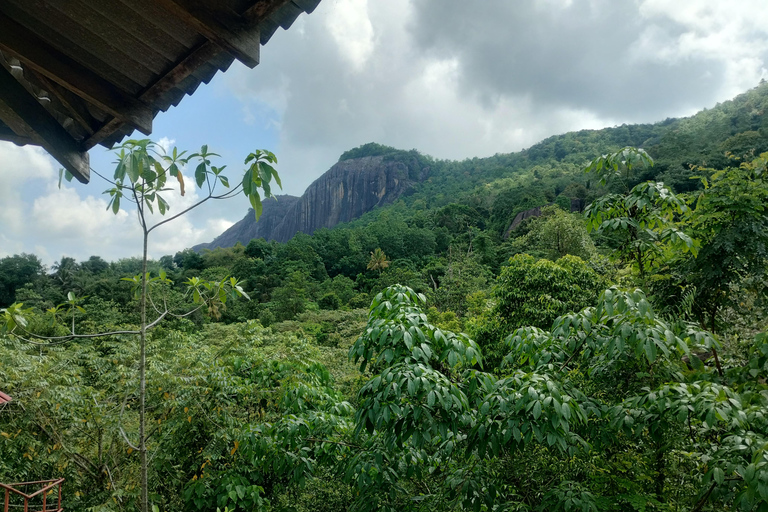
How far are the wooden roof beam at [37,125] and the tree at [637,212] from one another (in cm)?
242

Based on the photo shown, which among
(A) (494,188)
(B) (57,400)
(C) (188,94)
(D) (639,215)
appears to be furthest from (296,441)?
(A) (494,188)

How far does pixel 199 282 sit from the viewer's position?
83.8 inches

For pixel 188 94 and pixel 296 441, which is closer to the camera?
pixel 188 94

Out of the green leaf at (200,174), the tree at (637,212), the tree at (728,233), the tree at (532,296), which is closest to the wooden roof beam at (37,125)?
the green leaf at (200,174)

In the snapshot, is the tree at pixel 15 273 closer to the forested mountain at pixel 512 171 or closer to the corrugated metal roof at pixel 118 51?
the corrugated metal roof at pixel 118 51

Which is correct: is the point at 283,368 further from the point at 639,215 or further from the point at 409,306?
the point at 639,215

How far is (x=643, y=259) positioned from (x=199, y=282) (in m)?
2.58

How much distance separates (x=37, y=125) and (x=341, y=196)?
7830cm

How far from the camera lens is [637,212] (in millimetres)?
2438

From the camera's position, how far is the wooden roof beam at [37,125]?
1.44 meters

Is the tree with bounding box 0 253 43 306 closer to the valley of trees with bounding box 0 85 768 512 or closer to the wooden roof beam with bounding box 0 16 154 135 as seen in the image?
the valley of trees with bounding box 0 85 768 512

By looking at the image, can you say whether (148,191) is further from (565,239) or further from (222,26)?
(565,239)

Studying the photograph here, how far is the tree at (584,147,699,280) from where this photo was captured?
2266 mm

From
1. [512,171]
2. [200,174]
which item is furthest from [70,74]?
[512,171]
